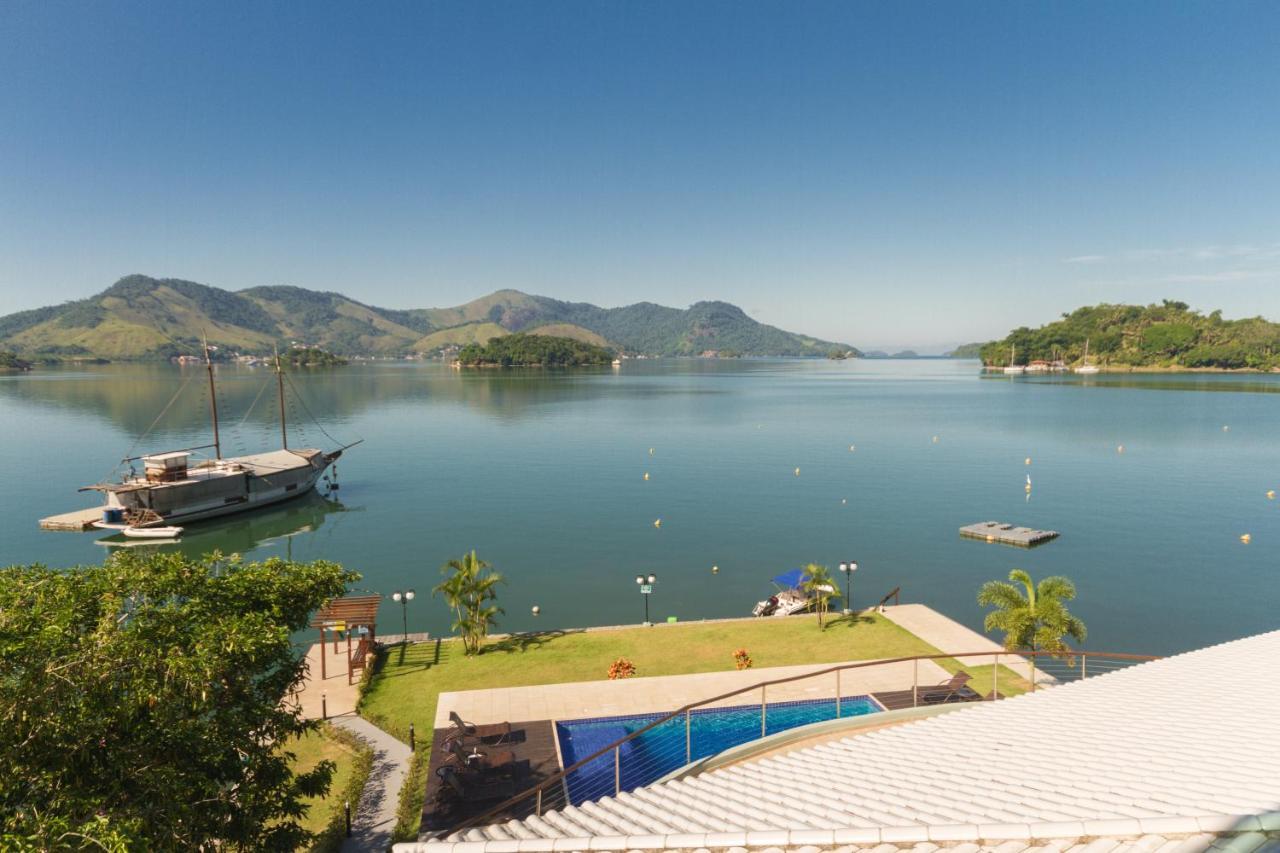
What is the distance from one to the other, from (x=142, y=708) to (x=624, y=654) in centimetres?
2052

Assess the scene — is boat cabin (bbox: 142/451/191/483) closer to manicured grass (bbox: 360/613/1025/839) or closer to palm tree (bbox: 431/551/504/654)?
manicured grass (bbox: 360/613/1025/839)

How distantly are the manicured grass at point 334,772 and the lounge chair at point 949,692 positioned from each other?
17907mm

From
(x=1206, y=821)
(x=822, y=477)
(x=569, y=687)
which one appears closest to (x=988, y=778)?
(x=1206, y=821)

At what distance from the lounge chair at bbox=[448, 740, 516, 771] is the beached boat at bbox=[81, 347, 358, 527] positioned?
170 feet

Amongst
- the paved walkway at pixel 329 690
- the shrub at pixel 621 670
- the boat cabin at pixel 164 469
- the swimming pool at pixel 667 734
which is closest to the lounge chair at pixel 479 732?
the swimming pool at pixel 667 734

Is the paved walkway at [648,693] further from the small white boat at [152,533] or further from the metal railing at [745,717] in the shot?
the small white boat at [152,533]

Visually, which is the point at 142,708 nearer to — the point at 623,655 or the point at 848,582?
the point at 623,655

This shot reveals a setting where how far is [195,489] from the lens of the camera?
5953cm

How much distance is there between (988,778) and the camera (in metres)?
9.66

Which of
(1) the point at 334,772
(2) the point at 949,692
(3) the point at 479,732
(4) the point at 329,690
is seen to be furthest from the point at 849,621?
(1) the point at 334,772

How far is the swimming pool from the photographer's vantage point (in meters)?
19.8

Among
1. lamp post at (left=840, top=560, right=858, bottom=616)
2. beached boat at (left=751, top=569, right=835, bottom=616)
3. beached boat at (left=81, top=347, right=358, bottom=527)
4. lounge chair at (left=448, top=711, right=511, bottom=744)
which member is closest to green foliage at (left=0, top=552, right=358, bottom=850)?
lounge chair at (left=448, top=711, right=511, bottom=744)

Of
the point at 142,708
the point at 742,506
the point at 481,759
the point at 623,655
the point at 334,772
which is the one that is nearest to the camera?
the point at 142,708

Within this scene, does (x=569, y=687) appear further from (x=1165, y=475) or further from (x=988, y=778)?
(x=1165, y=475)
